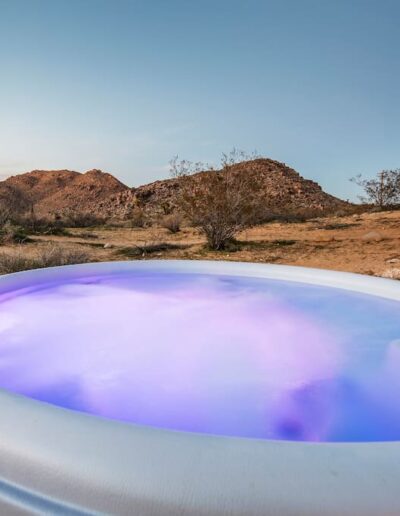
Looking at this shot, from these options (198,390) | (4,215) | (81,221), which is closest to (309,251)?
(198,390)

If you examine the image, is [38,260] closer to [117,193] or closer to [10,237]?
[10,237]

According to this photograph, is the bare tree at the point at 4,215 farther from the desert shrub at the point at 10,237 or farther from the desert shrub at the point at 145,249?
the desert shrub at the point at 145,249

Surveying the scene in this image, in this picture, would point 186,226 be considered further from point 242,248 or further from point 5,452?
point 5,452

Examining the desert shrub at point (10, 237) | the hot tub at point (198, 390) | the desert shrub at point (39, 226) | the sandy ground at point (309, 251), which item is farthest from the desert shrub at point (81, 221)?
the hot tub at point (198, 390)

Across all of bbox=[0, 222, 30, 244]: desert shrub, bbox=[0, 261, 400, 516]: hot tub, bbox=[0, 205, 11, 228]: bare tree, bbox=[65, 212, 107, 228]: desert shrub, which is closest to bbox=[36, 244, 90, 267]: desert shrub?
bbox=[0, 261, 400, 516]: hot tub

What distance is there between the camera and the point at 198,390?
2.30 metres

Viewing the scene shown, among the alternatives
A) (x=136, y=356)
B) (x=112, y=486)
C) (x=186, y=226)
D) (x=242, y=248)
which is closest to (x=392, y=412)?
(x=136, y=356)

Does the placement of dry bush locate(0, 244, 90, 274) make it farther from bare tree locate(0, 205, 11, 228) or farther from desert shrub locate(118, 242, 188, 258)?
bare tree locate(0, 205, 11, 228)

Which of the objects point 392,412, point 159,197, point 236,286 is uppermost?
point 159,197

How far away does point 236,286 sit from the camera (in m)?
4.22

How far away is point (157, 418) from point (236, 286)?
230 cm

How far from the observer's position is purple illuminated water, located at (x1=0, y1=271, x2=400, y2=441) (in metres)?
2.07

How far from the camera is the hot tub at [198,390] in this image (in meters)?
0.93

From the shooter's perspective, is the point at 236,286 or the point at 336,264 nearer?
the point at 236,286
